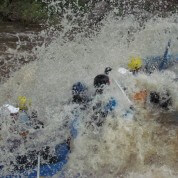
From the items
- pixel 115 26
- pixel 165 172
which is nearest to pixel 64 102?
pixel 165 172

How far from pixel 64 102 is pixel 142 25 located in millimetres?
4709

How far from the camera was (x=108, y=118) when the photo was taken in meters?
5.57

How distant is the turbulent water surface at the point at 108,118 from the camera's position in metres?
5.47

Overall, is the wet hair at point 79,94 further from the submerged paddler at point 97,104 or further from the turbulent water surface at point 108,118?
the turbulent water surface at point 108,118

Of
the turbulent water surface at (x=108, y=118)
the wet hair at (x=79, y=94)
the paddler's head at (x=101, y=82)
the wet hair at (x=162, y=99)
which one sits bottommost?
the turbulent water surface at (x=108, y=118)

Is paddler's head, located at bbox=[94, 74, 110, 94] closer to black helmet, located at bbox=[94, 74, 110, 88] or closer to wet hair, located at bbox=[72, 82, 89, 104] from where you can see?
black helmet, located at bbox=[94, 74, 110, 88]

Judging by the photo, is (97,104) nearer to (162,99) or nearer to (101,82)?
(101,82)

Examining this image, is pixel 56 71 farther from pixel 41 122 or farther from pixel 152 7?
pixel 152 7

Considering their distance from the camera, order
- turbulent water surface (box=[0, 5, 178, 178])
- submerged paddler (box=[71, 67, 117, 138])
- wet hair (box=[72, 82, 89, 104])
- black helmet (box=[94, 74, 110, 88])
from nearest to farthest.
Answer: turbulent water surface (box=[0, 5, 178, 178]), submerged paddler (box=[71, 67, 117, 138]), black helmet (box=[94, 74, 110, 88]), wet hair (box=[72, 82, 89, 104])

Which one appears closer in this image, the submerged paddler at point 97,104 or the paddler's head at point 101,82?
the submerged paddler at point 97,104

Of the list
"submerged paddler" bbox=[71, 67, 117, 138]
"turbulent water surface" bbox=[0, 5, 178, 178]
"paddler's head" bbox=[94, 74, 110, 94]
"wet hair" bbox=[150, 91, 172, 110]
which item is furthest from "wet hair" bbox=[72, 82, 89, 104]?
"wet hair" bbox=[150, 91, 172, 110]

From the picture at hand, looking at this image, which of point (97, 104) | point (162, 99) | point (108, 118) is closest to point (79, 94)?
point (97, 104)

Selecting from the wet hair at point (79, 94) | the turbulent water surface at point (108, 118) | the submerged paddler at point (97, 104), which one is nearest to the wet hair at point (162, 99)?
the turbulent water surface at point (108, 118)

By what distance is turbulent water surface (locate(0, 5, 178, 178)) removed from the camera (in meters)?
5.47
